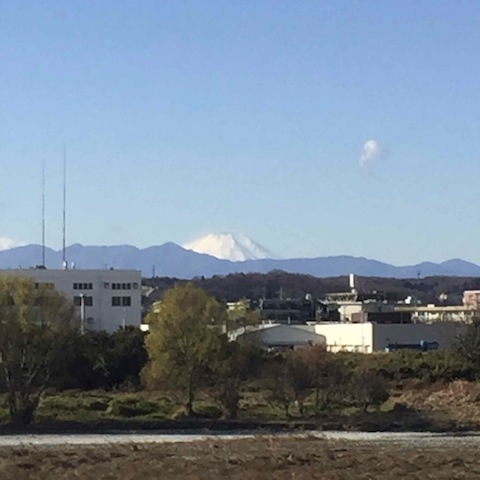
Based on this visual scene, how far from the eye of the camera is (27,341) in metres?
49.5

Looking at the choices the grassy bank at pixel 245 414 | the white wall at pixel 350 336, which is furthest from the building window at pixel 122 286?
the grassy bank at pixel 245 414

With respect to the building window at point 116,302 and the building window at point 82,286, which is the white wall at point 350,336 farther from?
the building window at point 82,286

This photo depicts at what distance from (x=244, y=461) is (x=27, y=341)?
2290 cm

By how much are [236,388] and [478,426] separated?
400 inches

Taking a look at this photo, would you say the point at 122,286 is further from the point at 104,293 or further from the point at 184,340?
the point at 184,340

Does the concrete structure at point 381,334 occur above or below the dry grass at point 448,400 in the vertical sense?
above

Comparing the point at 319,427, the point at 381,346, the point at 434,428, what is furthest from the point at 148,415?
the point at 381,346

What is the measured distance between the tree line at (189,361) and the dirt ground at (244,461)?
14.4 meters

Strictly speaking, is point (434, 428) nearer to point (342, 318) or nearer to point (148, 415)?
point (148, 415)

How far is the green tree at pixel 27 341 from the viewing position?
4916 centimetres

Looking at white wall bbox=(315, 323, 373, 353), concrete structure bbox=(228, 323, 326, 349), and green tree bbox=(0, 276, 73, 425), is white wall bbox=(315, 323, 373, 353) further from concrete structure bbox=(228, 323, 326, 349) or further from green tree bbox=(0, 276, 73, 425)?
green tree bbox=(0, 276, 73, 425)

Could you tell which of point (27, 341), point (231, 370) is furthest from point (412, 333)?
point (27, 341)

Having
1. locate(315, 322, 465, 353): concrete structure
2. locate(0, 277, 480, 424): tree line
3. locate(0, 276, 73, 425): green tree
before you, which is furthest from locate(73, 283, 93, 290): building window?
locate(0, 276, 73, 425): green tree

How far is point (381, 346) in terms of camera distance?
87.9 metres
